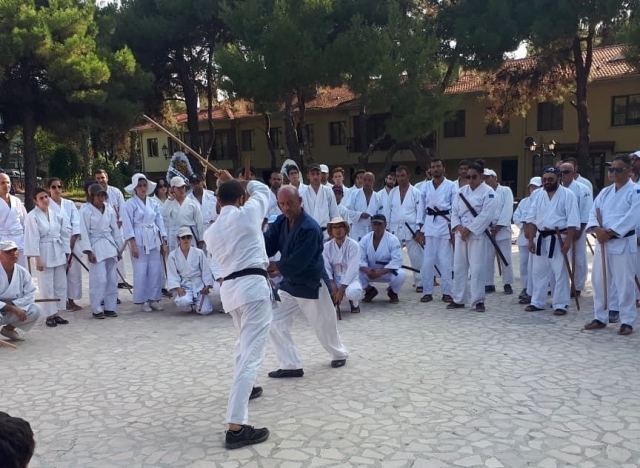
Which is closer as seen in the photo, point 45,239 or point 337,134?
point 45,239

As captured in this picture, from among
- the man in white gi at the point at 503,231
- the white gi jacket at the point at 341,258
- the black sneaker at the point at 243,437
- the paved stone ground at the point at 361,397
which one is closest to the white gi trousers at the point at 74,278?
the paved stone ground at the point at 361,397

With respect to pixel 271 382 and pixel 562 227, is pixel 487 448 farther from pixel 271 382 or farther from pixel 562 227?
pixel 562 227

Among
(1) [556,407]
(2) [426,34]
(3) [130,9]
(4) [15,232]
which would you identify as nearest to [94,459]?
(1) [556,407]

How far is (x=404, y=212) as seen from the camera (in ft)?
29.9

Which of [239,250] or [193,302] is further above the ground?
[239,250]

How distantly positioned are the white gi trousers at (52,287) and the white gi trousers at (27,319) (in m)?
0.77

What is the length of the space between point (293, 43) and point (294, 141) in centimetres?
558

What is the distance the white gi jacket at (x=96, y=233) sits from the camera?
25.5ft

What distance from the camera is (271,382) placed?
16.6ft

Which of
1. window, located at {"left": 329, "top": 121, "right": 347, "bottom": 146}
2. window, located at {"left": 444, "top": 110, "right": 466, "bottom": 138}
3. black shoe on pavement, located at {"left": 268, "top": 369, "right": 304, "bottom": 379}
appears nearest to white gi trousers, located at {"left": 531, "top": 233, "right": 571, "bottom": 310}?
black shoe on pavement, located at {"left": 268, "top": 369, "right": 304, "bottom": 379}

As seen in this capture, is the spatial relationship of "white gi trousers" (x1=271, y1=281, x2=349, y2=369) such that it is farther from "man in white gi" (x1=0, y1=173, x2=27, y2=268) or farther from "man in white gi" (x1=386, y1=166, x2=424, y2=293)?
"man in white gi" (x1=0, y1=173, x2=27, y2=268)

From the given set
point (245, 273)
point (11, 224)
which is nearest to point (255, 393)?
point (245, 273)

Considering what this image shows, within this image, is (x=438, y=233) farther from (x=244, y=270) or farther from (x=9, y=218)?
(x=9, y=218)

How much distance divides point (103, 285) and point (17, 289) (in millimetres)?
1404
